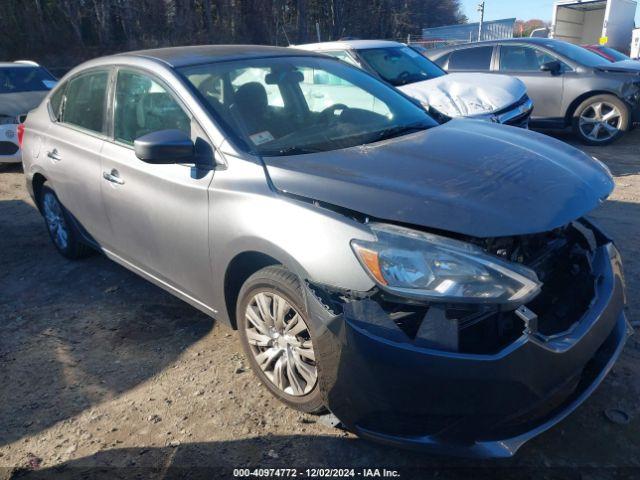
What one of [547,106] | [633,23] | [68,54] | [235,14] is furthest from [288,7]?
[547,106]

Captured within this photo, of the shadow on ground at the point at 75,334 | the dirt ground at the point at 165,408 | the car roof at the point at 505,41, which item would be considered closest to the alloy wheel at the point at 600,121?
the car roof at the point at 505,41

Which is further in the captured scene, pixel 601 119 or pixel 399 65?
pixel 601 119

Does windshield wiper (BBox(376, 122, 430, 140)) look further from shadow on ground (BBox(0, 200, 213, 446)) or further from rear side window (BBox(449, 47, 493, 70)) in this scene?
rear side window (BBox(449, 47, 493, 70))

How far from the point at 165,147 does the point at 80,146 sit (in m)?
1.51

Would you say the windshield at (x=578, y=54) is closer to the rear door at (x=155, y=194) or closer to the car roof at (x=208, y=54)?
the car roof at (x=208, y=54)

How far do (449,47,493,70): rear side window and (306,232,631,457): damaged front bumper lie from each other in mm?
7774

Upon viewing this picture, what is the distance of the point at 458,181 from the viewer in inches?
94.7

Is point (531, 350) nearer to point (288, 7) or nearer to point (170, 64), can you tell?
point (170, 64)

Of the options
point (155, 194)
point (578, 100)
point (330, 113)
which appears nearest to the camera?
point (155, 194)

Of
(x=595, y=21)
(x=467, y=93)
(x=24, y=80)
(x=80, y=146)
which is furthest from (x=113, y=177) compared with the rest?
(x=595, y=21)

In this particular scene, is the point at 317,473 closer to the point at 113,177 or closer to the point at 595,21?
the point at 113,177

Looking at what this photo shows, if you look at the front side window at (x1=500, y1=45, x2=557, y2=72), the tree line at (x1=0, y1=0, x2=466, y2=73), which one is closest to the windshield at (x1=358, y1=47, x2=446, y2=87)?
the front side window at (x1=500, y1=45, x2=557, y2=72)

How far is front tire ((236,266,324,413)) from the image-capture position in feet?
8.14

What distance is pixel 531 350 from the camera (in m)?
2.00
